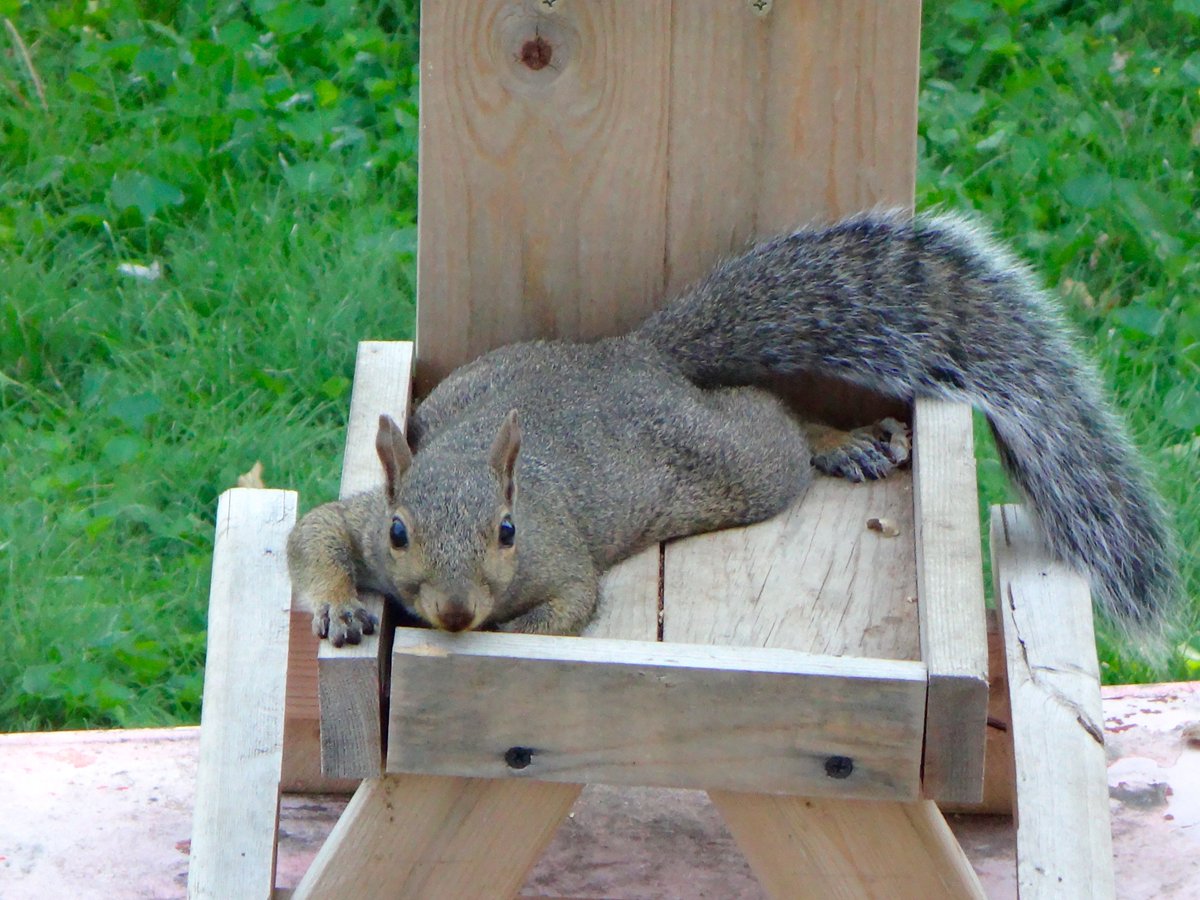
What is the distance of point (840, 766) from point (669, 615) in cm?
32

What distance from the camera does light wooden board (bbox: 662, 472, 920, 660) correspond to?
1.66 m

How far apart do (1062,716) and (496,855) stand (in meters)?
0.54

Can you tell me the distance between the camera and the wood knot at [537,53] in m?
2.00

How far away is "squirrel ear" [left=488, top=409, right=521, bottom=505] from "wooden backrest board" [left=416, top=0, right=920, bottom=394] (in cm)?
51

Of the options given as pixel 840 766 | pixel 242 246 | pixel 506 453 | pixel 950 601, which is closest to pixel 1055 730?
pixel 950 601

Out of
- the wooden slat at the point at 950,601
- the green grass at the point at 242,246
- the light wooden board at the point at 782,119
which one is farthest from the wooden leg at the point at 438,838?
the green grass at the point at 242,246

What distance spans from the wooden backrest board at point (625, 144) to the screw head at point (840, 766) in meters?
0.81

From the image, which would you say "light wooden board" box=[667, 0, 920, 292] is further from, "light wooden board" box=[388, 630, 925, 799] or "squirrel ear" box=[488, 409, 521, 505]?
"light wooden board" box=[388, 630, 925, 799]

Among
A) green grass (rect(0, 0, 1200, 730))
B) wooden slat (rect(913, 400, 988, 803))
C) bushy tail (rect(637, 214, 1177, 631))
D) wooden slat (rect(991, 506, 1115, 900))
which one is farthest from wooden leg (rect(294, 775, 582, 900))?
green grass (rect(0, 0, 1200, 730))

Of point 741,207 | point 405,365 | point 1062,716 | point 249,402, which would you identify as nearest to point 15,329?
point 249,402

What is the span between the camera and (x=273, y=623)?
1.85m

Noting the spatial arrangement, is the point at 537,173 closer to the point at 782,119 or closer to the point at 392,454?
the point at 782,119

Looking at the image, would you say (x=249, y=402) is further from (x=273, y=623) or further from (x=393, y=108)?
(x=273, y=623)

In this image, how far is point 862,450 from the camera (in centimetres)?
201
